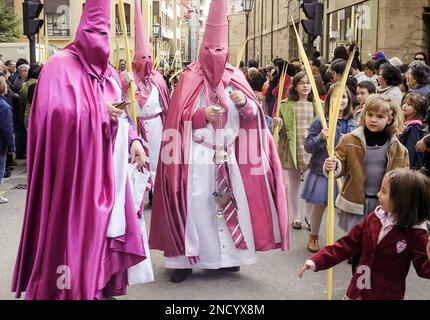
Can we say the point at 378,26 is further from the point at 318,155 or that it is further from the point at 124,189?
the point at 124,189

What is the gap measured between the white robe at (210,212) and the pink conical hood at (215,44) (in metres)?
0.18

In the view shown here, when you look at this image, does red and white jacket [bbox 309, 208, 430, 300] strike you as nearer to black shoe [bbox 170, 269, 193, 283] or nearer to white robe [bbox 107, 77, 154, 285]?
white robe [bbox 107, 77, 154, 285]

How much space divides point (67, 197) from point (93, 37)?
97 centimetres

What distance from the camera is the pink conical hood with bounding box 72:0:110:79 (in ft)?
12.5

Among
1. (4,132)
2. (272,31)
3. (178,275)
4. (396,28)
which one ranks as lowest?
(178,275)

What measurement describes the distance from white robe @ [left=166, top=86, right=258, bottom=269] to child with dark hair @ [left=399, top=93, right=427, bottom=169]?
7.48ft

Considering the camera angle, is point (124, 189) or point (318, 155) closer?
point (124, 189)

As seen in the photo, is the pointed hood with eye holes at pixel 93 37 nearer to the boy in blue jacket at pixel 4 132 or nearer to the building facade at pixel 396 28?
the boy in blue jacket at pixel 4 132

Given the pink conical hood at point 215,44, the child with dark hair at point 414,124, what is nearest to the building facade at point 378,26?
the child with dark hair at point 414,124

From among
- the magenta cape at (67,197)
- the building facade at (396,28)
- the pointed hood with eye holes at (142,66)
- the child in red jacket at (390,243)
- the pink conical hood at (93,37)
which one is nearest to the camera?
the child in red jacket at (390,243)

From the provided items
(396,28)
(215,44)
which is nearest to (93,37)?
(215,44)

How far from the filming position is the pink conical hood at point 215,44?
190 inches

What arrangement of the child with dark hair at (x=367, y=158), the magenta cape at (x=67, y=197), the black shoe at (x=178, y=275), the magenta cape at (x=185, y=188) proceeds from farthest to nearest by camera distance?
the black shoe at (x=178, y=275)
the magenta cape at (x=185, y=188)
the child with dark hair at (x=367, y=158)
the magenta cape at (x=67, y=197)

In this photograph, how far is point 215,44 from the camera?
4.82 m
